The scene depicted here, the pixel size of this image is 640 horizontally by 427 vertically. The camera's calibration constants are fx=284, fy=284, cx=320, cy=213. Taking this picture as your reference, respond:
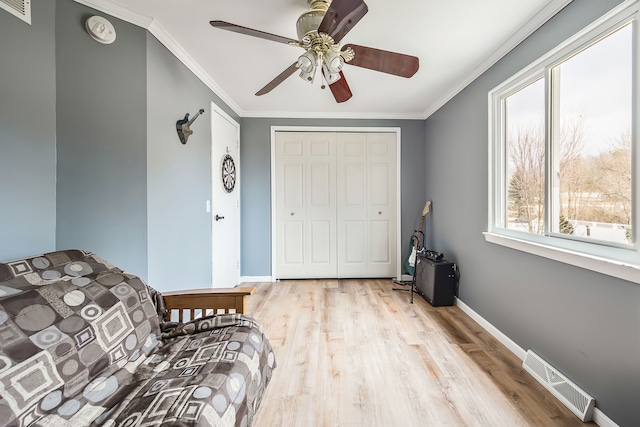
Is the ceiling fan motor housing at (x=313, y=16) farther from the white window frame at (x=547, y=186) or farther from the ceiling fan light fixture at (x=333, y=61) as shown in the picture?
the white window frame at (x=547, y=186)

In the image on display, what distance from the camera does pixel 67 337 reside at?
104 centimetres

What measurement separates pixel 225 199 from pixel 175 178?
44.1 inches

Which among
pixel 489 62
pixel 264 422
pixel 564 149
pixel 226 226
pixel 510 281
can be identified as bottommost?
pixel 264 422

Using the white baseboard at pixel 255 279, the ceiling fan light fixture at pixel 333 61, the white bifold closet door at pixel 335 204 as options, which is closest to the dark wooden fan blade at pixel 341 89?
the ceiling fan light fixture at pixel 333 61

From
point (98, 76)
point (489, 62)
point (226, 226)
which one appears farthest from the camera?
point (226, 226)

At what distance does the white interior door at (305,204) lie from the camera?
402 cm

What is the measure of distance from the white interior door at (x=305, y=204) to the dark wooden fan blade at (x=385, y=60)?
7.39 feet

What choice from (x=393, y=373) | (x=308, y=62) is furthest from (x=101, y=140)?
(x=393, y=373)

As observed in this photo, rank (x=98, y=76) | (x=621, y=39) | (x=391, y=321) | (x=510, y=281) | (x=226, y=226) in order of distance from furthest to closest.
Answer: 1. (x=226, y=226)
2. (x=391, y=321)
3. (x=510, y=281)
4. (x=98, y=76)
5. (x=621, y=39)

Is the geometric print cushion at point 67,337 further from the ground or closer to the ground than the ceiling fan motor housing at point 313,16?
closer to the ground

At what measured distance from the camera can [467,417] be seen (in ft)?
4.93

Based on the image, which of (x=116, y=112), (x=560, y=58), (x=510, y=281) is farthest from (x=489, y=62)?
(x=116, y=112)

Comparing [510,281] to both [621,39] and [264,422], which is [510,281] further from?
[264,422]

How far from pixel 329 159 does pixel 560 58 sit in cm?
265
